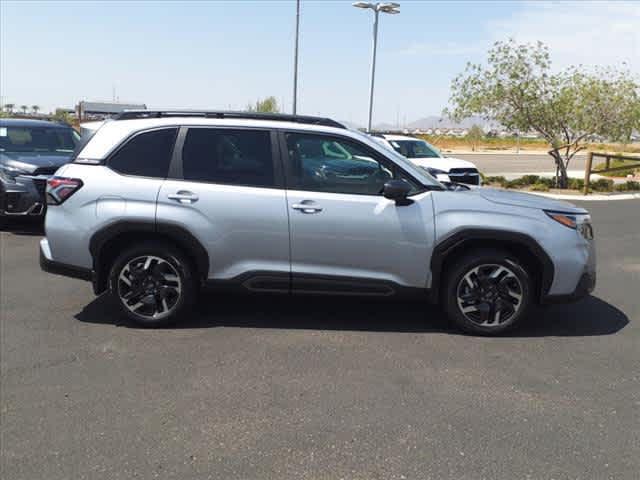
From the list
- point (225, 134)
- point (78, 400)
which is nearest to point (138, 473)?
point (78, 400)

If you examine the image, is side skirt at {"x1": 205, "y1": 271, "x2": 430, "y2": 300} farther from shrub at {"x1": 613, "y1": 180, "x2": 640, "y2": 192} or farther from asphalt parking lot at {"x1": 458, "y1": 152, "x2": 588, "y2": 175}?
asphalt parking lot at {"x1": 458, "y1": 152, "x2": 588, "y2": 175}

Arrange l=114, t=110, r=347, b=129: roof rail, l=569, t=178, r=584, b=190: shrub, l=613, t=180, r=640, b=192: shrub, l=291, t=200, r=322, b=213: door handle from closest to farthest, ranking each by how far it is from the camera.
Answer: l=291, t=200, r=322, b=213: door handle
l=114, t=110, r=347, b=129: roof rail
l=569, t=178, r=584, b=190: shrub
l=613, t=180, r=640, b=192: shrub

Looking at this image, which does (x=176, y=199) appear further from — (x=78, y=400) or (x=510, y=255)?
(x=510, y=255)

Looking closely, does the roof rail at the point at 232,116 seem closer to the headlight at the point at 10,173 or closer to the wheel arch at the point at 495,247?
the wheel arch at the point at 495,247

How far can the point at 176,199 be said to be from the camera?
200 inches

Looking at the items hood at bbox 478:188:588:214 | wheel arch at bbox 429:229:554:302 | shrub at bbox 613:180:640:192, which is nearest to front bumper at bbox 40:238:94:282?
wheel arch at bbox 429:229:554:302

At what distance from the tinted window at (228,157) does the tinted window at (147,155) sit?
0.15 meters

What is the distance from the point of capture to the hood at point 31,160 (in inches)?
369

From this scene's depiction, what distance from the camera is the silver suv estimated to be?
5.01 metres

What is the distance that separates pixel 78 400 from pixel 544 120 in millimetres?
18137

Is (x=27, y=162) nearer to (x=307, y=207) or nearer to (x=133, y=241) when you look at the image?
(x=133, y=241)

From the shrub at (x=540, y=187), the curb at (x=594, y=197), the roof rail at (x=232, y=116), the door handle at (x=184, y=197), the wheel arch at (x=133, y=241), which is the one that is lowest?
the curb at (x=594, y=197)

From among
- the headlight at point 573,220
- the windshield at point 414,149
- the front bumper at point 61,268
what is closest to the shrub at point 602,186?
the windshield at point 414,149

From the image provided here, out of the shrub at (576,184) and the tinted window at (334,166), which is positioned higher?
the tinted window at (334,166)
